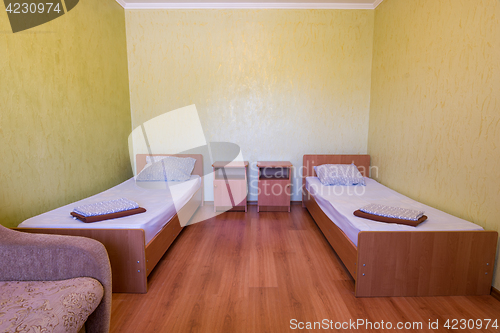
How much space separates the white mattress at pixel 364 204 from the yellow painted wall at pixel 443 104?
0.54 ft

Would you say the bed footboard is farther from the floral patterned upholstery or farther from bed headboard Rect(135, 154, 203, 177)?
bed headboard Rect(135, 154, 203, 177)

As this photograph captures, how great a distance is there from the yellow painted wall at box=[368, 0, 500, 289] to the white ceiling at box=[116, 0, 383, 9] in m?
0.41

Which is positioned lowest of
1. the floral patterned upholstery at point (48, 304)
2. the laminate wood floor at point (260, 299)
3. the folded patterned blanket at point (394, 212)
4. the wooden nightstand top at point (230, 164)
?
the laminate wood floor at point (260, 299)

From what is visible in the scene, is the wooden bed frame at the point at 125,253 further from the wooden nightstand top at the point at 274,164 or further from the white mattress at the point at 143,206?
the wooden nightstand top at the point at 274,164

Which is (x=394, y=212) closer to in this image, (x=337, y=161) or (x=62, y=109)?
(x=337, y=161)

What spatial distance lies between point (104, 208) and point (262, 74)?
259 centimetres

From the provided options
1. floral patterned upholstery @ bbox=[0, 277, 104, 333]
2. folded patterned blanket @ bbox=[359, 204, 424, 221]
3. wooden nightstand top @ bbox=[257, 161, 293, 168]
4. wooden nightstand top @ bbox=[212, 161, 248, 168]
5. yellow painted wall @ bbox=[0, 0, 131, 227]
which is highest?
yellow painted wall @ bbox=[0, 0, 131, 227]

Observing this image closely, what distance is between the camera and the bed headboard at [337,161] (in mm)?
3553

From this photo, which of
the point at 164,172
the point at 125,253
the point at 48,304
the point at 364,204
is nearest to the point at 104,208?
the point at 125,253

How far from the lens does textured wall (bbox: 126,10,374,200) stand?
3504mm

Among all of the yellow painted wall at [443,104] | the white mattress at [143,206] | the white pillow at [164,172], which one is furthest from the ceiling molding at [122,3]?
the yellow painted wall at [443,104]

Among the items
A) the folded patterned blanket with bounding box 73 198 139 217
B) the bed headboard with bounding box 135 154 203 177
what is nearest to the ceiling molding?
the bed headboard with bounding box 135 154 203 177

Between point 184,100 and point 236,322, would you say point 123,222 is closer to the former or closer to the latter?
point 236,322

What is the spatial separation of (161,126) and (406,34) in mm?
3138
